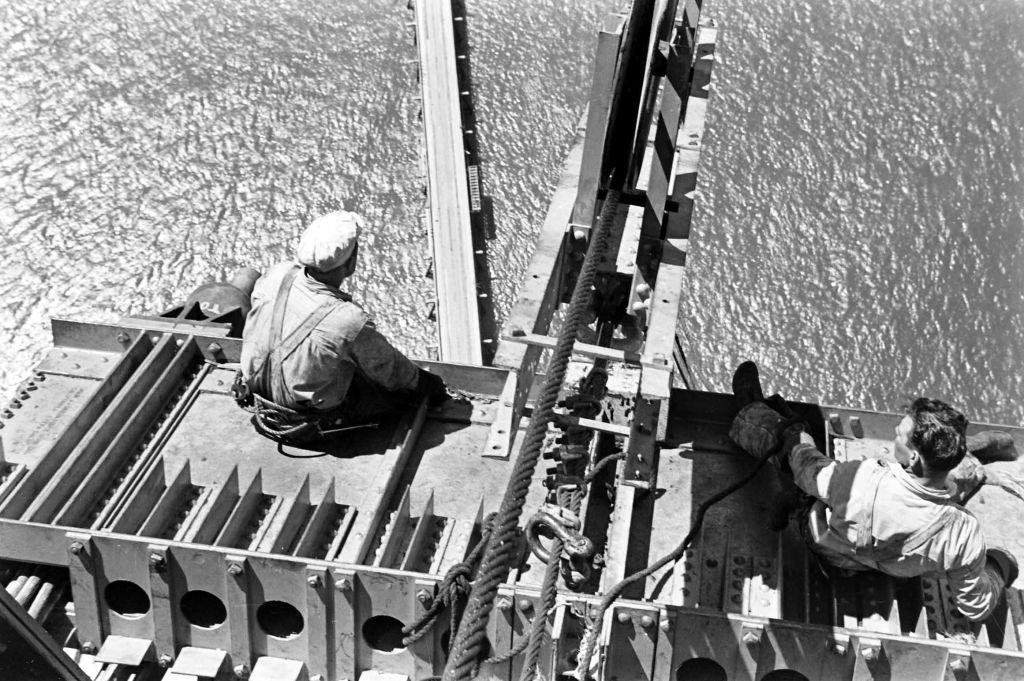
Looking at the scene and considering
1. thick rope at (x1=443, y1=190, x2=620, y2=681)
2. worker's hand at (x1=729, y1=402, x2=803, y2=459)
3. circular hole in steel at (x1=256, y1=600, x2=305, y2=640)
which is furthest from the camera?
circular hole in steel at (x1=256, y1=600, x2=305, y2=640)

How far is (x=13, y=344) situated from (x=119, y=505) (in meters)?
4.34

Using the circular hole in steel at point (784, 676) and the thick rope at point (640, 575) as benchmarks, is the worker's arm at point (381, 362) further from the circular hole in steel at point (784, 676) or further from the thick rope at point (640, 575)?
the circular hole in steel at point (784, 676)

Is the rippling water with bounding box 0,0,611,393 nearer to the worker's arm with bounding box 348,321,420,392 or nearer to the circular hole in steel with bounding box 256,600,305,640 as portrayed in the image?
the worker's arm with bounding box 348,321,420,392

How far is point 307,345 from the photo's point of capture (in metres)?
6.66

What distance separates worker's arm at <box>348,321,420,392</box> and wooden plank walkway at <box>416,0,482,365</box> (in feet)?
9.59

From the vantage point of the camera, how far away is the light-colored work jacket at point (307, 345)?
Answer: 6676 mm

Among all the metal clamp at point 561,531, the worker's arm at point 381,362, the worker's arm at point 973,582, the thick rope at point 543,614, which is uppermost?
the worker's arm at point 381,362

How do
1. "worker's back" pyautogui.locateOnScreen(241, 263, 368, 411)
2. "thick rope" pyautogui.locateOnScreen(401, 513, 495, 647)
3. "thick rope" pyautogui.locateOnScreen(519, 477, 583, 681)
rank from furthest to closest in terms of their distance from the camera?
1. "worker's back" pyautogui.locateOnScreen(241, 263, 368, 411)
2. "thick rope" pyautogui.locateOnScreen(401, 513, 495, 647)
3. "thick rope" pyautogui.locateOnScreen(519, 477, 583, 681)

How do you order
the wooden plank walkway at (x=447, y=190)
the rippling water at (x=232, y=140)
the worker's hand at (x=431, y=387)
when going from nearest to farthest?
the worker's hand at (x=431, y=387)
the wooden plank walkway at (x=447, y=190)
the rippling water at (x=232, y=140)

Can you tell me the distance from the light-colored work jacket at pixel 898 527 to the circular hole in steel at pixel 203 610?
3087 millimetres

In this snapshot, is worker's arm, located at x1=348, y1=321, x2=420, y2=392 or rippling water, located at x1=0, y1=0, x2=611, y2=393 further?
rippling water, located at x1=0, y1=0, x2=611, y2=393

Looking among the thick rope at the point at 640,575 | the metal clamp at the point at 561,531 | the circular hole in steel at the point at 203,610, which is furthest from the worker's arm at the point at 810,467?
the circular hole in steel at the point at 203,610

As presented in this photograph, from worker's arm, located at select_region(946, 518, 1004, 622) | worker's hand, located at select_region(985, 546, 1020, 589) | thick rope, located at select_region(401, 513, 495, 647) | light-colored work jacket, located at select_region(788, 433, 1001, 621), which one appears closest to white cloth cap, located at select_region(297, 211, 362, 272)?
thick rope, located at select_region(401, 513, 495, 647)

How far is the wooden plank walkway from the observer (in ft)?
34.0
